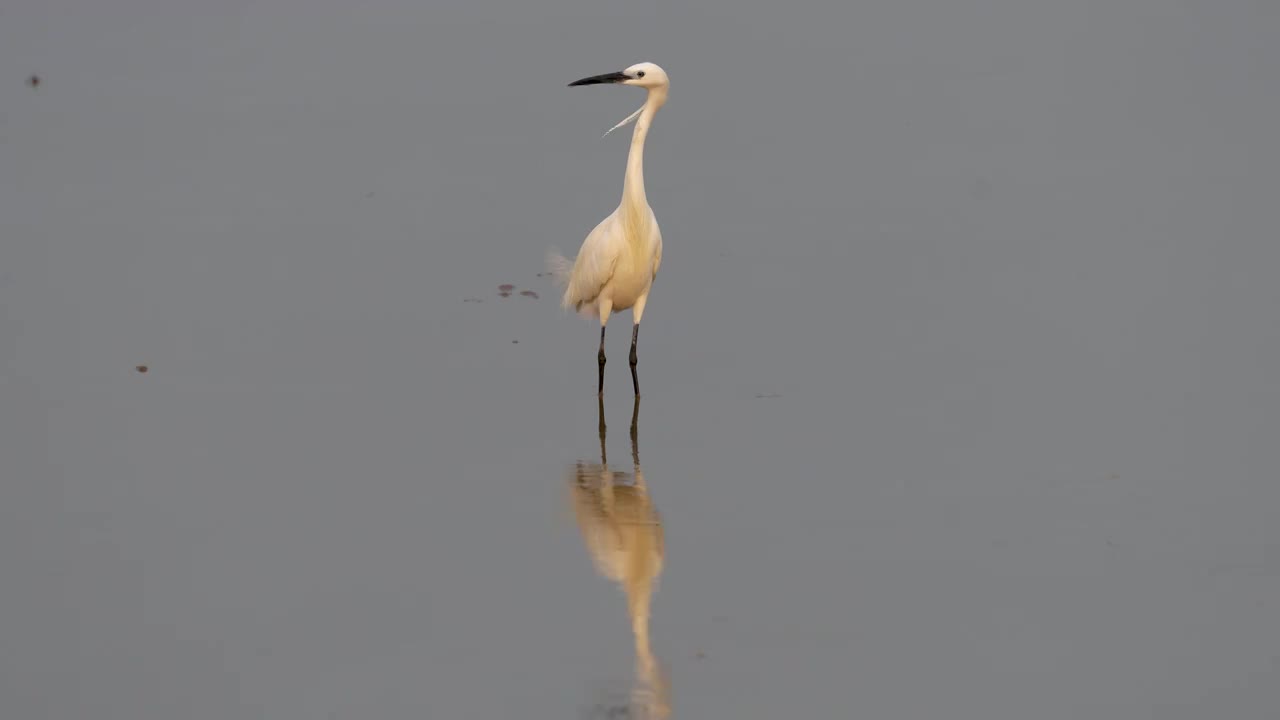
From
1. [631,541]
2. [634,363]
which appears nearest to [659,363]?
Answer: [634,363]

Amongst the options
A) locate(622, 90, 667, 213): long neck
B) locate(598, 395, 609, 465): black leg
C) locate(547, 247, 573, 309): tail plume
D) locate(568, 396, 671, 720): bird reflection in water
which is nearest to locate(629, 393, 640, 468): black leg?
locate(568, 396, 671, 720): bird reflection in water

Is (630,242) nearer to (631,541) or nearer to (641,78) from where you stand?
(641,78)

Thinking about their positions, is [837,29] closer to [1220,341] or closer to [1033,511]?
[1220,341]

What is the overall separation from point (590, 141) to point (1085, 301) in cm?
433

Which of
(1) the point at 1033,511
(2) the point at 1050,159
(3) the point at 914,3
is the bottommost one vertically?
(1) the point at 1033,511

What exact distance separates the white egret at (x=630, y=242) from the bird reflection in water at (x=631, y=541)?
3.23 ft

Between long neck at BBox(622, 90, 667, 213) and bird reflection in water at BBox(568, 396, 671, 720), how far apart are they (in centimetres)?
126

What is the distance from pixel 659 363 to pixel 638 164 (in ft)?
3.68

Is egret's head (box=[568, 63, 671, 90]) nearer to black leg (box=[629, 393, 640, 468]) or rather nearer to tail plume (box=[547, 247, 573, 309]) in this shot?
tail plume (box=[547, 247, 573, 309])

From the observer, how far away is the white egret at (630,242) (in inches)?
397

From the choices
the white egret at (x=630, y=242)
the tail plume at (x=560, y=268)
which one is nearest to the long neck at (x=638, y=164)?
the white egret at (x=630, y=242)

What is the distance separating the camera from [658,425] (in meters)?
9.47

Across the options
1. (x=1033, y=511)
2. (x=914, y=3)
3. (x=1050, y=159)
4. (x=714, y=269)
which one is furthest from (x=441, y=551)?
(x=914, y=3)

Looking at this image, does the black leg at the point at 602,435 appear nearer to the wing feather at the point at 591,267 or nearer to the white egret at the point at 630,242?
the white egret at the point at 630,242
